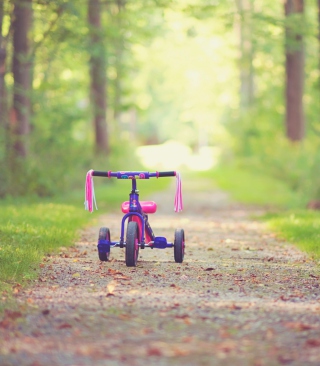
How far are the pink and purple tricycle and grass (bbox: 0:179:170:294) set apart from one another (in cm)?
92

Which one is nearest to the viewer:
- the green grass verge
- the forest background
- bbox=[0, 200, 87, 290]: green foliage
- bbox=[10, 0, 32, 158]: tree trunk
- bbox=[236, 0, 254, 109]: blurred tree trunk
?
bbox=[0, 200, 87, 290]: green foliage

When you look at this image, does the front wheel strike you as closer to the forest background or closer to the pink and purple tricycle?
the pink and purple tricycle

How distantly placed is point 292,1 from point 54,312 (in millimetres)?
22328

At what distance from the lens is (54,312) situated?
23.2ft

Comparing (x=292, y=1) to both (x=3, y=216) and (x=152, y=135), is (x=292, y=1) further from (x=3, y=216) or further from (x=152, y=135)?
(x=152, y=135)

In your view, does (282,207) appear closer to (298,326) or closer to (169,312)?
(169,312)

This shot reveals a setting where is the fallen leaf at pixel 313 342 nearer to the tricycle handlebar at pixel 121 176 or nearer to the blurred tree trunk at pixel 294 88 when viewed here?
the tricycle handlebar at pixel 121 176

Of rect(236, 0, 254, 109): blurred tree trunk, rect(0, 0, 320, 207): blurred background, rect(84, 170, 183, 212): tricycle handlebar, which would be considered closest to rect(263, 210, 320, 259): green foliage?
rect(84, 170, 183, 212): tricycle handlebar

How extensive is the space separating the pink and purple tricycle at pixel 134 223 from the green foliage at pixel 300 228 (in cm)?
232

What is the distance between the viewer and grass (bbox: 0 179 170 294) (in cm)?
920

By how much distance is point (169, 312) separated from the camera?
711 cm

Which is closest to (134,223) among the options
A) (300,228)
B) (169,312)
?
(169,312)

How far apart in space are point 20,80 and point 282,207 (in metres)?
7.91

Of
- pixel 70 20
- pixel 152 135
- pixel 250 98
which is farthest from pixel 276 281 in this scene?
pixel 152 135
